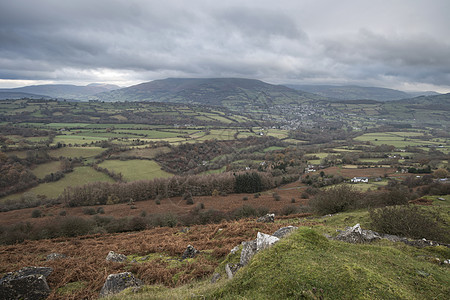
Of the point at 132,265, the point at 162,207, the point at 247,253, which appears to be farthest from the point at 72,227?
the point at 247,253

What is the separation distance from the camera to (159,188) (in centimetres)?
5922

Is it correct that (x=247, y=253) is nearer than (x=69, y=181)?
Yes

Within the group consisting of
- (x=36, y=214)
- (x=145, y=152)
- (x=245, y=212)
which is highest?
(x=145, y=152)

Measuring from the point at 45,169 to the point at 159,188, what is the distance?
39.1m

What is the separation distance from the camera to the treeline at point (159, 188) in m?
52.2

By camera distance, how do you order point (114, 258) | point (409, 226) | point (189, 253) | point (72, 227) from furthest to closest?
point (72, 227) → point (409, 226) → point (189, 253) → point (114, 258)

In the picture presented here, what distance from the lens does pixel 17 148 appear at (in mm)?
71062

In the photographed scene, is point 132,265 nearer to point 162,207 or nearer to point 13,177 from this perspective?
point 162,207

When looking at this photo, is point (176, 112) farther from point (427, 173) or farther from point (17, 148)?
point (427, 173)

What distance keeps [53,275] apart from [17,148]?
88.7 m

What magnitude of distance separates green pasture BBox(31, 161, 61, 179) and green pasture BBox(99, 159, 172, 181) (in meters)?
12.7

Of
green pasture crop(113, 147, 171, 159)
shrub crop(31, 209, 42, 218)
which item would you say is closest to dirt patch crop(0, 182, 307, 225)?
shrub crop(31, 209, 42, 218)

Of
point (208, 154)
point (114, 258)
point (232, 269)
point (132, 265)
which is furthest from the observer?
point (208, 154)

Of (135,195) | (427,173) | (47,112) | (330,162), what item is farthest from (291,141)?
(47,112)
